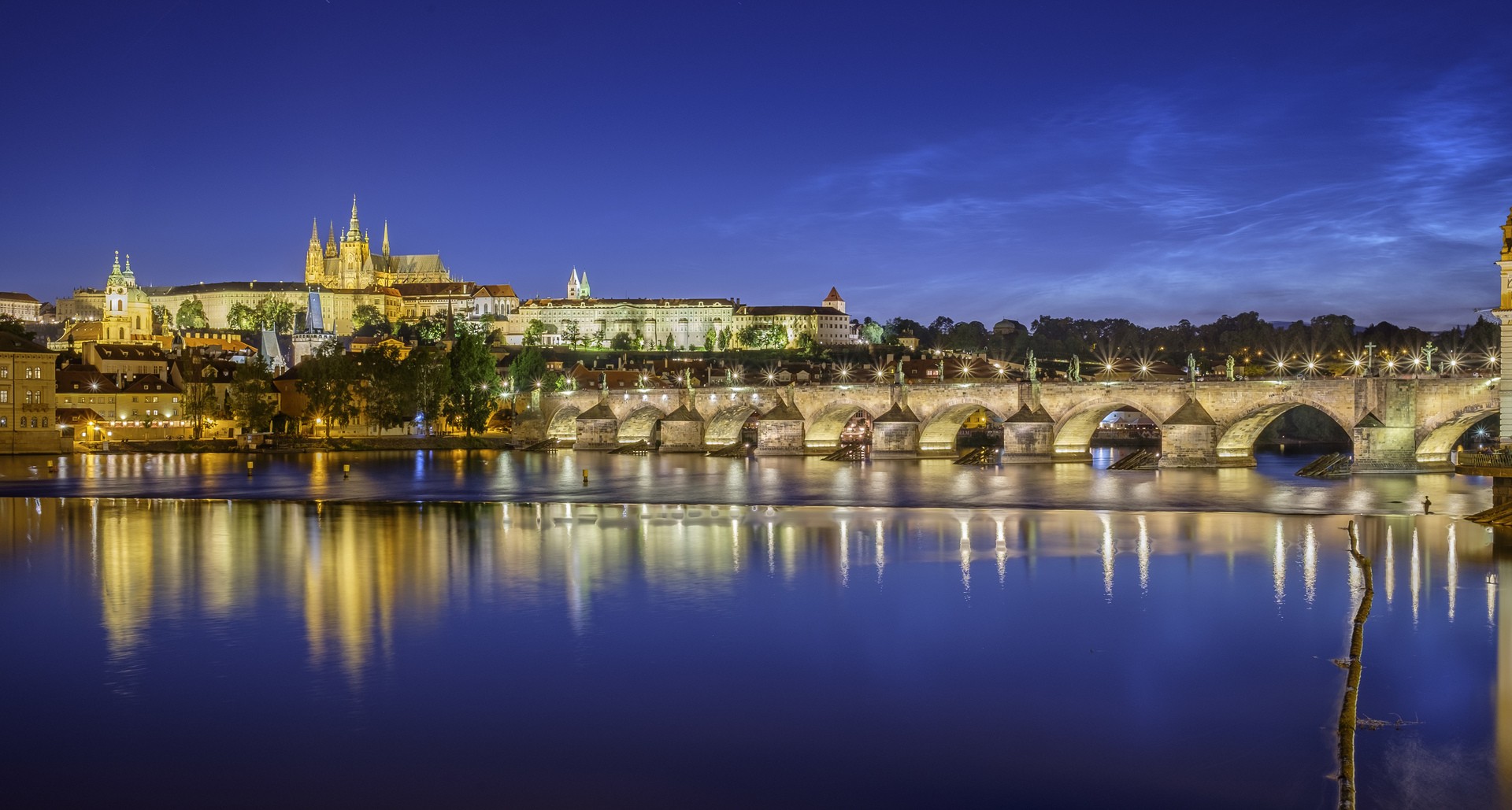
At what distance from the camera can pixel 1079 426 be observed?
46781 millimetres

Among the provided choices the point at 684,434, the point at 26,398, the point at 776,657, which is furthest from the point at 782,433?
the point at 776,657

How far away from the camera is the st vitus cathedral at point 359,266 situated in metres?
155

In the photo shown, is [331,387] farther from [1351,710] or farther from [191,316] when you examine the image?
[191,316]

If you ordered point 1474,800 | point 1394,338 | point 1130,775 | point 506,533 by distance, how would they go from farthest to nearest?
point 1394,338 → point 506,533 → point 1130,775 → point 1474,800

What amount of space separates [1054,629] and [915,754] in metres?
5.48

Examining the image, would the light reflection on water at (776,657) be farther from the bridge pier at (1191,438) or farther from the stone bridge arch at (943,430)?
the stone bridge arch at (943,430)

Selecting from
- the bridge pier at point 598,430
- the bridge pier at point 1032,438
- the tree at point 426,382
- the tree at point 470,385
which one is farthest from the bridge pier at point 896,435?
the tree at point 426,382

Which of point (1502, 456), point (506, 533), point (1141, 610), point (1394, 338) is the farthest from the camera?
point (1394, 338)

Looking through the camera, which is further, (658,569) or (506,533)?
(506,533)

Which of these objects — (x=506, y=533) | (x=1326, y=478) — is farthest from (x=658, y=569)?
(x=1326, y=478)

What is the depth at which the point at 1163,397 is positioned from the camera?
137ft

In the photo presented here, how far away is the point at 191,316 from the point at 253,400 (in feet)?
281

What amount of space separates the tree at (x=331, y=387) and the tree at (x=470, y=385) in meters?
4.98

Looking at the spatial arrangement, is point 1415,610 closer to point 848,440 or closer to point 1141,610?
point 1141,610
